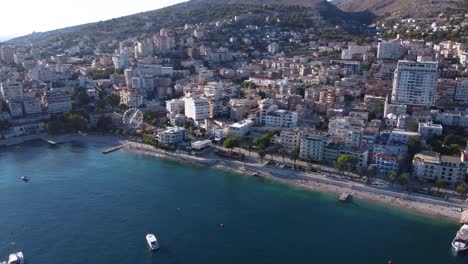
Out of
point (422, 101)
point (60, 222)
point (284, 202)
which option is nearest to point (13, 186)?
point (60, 222)

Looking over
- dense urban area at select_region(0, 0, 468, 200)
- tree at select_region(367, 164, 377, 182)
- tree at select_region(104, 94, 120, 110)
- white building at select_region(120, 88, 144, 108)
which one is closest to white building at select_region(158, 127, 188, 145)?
dense urban area at select_region(0, 0, 468, 200)

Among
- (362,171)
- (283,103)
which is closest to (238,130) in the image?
(283,103)

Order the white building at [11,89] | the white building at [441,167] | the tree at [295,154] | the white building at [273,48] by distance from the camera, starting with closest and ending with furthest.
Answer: the white building at [441,167], the tree at [295,154], the white building at [11,89], the white building at [273,48]

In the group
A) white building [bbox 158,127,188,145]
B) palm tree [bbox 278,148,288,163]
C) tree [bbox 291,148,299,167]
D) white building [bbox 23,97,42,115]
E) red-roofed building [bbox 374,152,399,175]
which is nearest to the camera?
red-roofed building [bbox 374,152,399,175]

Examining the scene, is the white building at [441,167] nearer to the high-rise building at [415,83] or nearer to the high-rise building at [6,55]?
the high-rise building at [415,83]

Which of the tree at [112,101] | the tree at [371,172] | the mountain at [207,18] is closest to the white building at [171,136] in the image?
the tree at [112,101]

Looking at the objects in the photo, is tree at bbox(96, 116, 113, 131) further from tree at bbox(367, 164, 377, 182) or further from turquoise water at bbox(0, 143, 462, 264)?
tree at bbox(367, 164, 377, 182)
